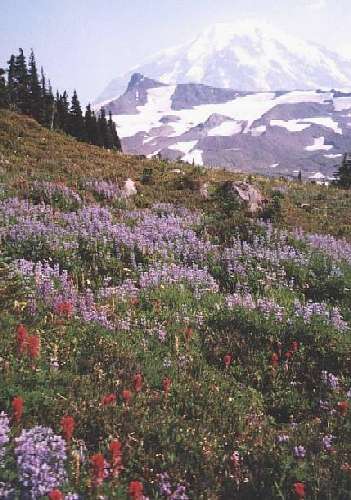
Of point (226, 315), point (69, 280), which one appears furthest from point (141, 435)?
point (69, 280)

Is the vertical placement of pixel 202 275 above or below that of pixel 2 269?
below

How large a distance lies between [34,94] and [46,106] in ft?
10.3

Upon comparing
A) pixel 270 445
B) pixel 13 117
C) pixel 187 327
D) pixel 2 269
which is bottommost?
pixel 270 445

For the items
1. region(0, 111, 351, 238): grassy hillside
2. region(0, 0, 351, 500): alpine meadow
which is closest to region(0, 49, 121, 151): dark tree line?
region(0, 111, 351, 238): grassy hillside

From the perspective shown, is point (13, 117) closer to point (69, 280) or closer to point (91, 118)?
point (69, 280)

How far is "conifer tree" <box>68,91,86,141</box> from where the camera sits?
77.5 m

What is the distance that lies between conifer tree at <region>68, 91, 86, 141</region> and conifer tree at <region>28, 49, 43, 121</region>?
244 inches

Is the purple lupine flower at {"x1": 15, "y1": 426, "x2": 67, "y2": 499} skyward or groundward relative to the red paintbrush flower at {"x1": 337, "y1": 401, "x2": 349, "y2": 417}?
skyward

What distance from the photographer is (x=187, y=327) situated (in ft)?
26.5

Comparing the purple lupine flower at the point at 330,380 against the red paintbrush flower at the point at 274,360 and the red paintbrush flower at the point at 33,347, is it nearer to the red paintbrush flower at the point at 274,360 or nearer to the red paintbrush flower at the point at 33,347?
the red paintbrush flower at the point at 274,360

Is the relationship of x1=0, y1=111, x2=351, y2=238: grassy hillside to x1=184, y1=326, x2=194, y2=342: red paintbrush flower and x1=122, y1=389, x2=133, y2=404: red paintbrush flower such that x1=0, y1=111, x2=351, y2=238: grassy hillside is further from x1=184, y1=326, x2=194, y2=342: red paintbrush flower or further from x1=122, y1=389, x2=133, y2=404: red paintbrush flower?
x1=122, y1=389, x2=133, y2=404: red paintbrush flower

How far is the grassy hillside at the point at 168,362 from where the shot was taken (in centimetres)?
518

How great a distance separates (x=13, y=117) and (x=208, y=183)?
15.2 m

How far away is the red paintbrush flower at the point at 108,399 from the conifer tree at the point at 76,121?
242ft
